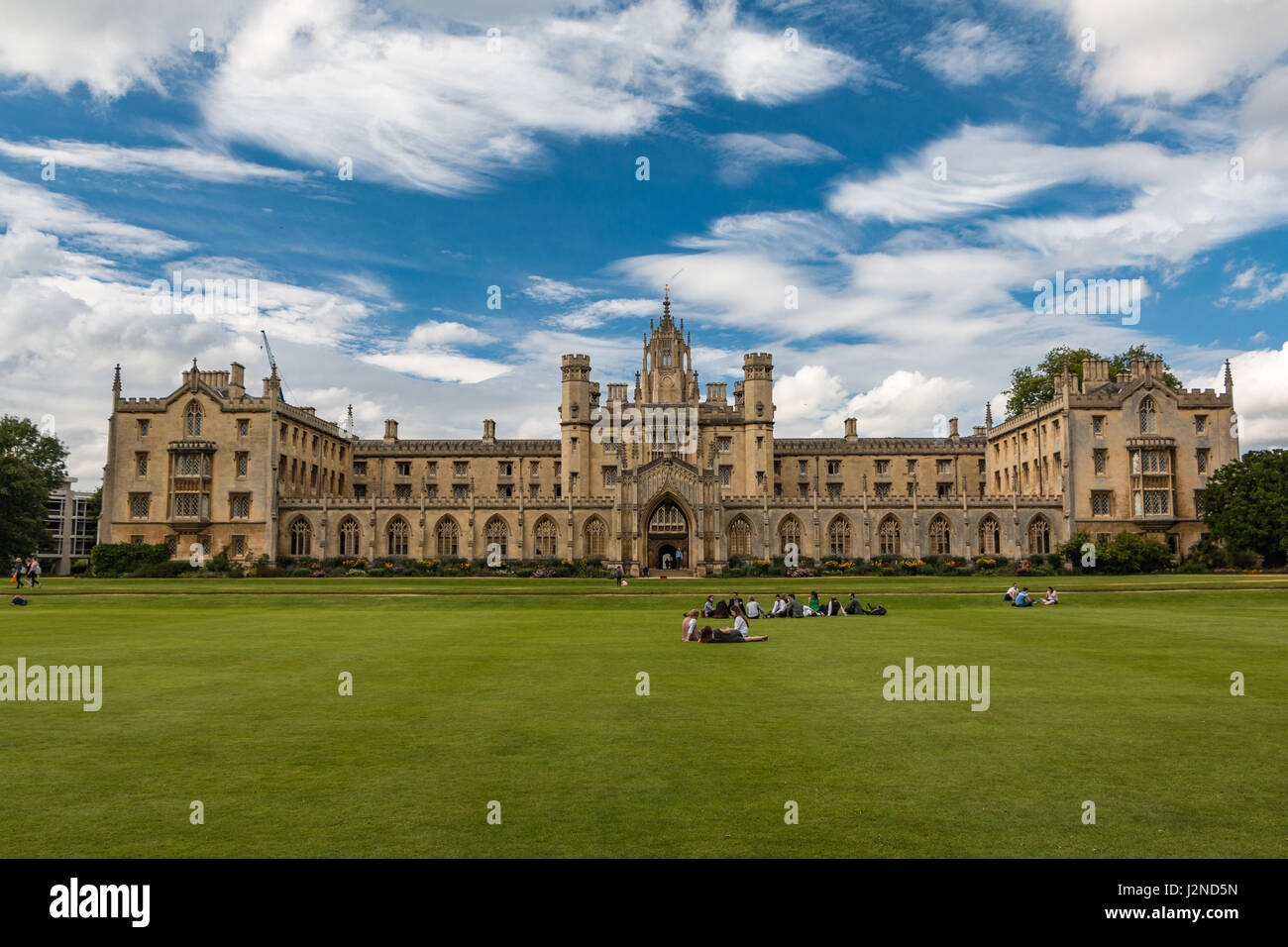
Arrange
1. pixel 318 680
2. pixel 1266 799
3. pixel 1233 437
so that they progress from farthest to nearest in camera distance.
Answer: pixel 1233 437 → pixel 318 680 → pixel 1266 799

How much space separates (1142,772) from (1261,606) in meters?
31.6

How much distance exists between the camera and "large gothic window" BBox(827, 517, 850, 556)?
7812cm

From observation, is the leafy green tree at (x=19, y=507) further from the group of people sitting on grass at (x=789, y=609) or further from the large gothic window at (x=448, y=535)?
the group of people sitting on grass at (x=789, y=609)

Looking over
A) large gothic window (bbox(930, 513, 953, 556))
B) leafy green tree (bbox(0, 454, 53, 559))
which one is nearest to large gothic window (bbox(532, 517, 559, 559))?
large gothic window (bbox(930, 513, 953, 556))

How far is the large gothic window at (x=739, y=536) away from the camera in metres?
78.4

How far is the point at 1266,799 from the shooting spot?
8812 mm

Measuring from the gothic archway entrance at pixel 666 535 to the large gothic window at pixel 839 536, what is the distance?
12646 mm

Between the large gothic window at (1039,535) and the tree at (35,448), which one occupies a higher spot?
the tree at (35,448)

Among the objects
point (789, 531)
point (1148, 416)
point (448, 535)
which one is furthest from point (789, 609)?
point (1148, 416)

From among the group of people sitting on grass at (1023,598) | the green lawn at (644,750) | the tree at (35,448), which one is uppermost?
the tree at (35,448)

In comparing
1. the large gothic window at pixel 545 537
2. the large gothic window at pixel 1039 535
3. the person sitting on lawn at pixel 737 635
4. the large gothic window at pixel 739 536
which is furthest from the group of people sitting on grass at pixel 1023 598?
the large gothic window at pixel 545 537

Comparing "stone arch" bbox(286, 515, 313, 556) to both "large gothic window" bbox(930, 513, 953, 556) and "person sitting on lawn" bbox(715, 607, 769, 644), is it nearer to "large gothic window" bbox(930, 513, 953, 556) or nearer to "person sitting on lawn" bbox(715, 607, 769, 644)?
"large gothic window" bbox(930, 513, 953, 556)
